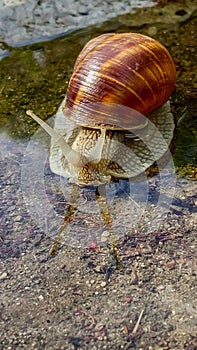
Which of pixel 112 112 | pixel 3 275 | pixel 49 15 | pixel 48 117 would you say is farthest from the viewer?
pixel 49 15

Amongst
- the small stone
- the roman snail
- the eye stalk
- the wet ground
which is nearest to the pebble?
the wet ground

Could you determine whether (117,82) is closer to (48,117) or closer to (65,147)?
(65,147)

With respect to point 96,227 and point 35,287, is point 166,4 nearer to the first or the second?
point 96,227

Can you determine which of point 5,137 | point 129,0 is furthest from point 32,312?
point 129,0

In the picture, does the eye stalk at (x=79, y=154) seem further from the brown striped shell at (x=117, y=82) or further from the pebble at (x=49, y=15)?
the pebble at (x=49, y=15)

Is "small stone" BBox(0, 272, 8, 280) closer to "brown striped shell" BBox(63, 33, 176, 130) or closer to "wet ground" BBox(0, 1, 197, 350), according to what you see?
"wet ground" BBox(0, 1, 197, 350)

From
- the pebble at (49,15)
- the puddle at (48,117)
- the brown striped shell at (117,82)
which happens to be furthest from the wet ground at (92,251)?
the pebble at (49,15)

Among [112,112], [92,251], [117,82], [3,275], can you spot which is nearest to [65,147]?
[112,112]
